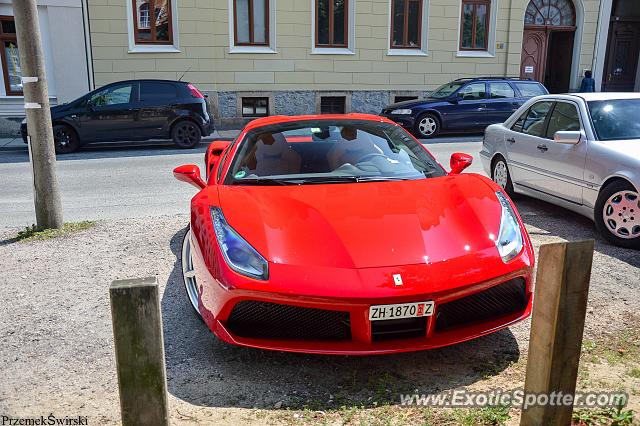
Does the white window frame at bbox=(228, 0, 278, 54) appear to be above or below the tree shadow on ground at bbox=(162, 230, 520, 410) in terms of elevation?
above

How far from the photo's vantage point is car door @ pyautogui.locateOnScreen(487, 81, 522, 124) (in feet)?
51.7

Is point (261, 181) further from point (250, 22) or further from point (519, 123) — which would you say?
point (250, 22)

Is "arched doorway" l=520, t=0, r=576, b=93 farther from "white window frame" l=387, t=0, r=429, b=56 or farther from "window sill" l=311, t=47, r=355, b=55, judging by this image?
"window sill" l=311, t=47, r=355, b=55

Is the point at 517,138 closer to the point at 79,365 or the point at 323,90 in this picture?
the point at 79,365

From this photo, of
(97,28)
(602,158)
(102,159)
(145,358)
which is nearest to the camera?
(145,358)

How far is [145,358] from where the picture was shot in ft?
6.93

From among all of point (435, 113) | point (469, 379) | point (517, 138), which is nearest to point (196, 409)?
point (469, 379)

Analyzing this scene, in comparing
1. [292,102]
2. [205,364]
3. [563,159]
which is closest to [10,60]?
[292,102]

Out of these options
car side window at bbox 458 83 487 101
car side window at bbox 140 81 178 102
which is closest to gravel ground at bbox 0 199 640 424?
car side window at bbox 140 81 178 102

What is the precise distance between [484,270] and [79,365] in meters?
2.33

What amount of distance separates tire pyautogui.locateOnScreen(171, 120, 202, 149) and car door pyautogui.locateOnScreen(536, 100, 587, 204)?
29.6 ft

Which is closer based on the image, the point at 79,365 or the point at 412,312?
the point at 412,312

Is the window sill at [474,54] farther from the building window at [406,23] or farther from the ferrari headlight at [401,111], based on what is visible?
the ferrari headlight at [401,111]

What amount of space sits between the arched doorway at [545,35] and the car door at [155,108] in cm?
1405
